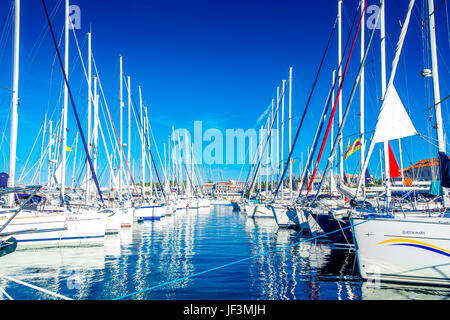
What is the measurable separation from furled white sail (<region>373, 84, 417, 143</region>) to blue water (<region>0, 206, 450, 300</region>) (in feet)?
17.0

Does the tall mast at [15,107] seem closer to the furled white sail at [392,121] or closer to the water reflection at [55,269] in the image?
Answer: the water reflection at [55,269]

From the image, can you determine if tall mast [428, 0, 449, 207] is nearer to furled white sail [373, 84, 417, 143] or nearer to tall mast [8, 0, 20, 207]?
furled white sail [373, 84, 417, 143]

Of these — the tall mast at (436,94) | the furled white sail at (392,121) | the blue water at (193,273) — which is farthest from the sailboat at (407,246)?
the furled white sail at (392,121)

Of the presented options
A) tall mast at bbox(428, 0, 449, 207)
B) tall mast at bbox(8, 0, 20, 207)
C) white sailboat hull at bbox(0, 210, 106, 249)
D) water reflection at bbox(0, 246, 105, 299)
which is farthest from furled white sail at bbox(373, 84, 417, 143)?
tall mast at bbox(8, 0, 20, 207)

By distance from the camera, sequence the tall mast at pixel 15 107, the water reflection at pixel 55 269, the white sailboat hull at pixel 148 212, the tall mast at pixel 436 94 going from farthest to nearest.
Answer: the white sailboat hull at pixel 148 212, the tall mast at pixel 15 107, the tall mast at pixel 436 94, the water reflection at pixel 55 269

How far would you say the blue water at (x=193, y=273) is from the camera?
A: 1014cm

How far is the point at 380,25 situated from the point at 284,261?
14.8 meters

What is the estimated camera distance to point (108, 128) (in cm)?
3488

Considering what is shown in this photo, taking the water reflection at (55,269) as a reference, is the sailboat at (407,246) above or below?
above

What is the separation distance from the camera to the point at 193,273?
42.3 ft

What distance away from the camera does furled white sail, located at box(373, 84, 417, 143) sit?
39.7 feet

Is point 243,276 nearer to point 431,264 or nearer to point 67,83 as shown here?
point 431,264

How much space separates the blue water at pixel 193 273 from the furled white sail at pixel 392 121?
518 cm
